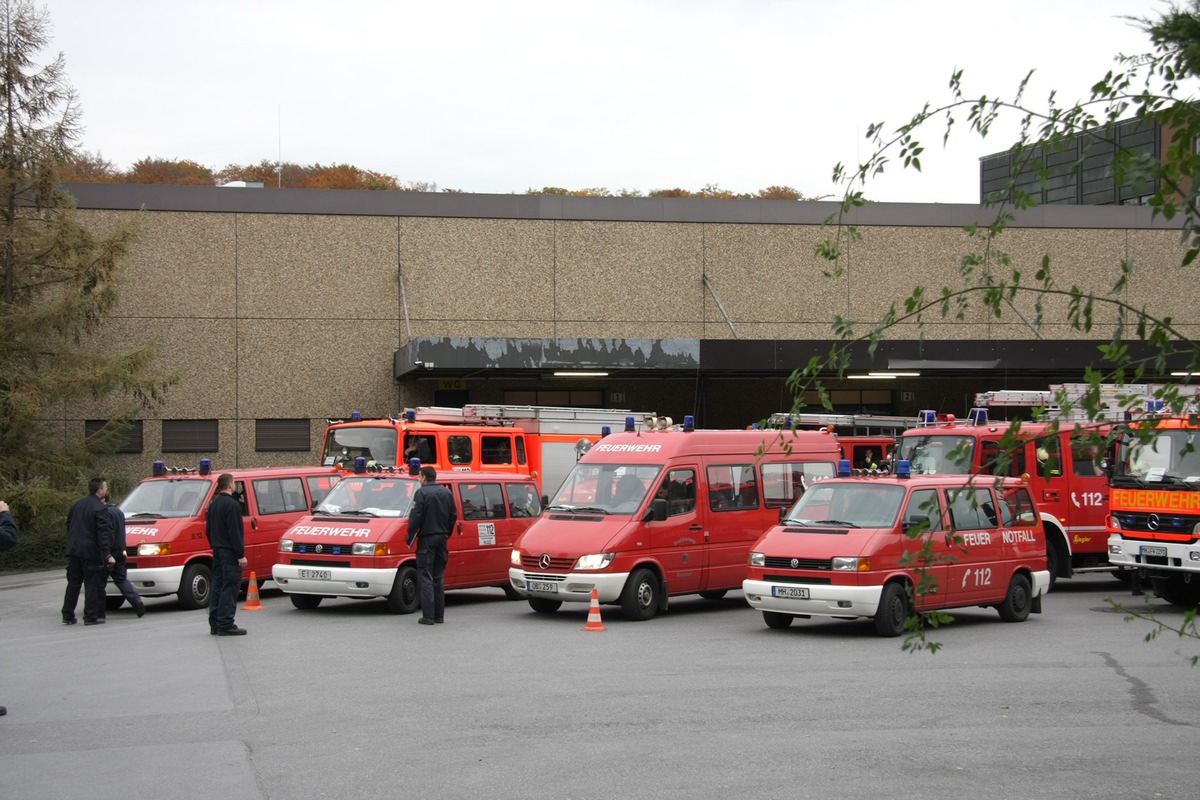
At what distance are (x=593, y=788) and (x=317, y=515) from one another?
10.9 m

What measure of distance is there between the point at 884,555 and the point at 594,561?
3527 mm

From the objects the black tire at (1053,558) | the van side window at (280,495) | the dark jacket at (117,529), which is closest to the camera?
the dark jacket at (117,529)

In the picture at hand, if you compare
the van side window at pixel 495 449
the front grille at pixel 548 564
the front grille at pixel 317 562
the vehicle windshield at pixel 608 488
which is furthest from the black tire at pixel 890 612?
the van side window at pixel 495 449

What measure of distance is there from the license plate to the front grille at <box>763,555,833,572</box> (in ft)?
19.2

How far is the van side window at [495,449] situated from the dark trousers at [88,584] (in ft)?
26.6

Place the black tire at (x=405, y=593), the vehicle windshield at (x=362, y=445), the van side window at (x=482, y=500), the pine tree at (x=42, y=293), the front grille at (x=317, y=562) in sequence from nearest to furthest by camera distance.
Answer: the front grille at (x=317, y=562)
the black tire at (x=405, y=593)
the van side window at (x=482, y=500)
the vehicle windshield at (x=362, y=445)
the pine tree at (x=42, y=293)

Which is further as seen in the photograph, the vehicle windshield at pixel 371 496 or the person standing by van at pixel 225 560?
the vehicle windshield at pixel 371 496

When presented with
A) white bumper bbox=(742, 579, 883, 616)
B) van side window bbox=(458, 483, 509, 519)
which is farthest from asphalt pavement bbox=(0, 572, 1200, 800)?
van side window bbox=(458, 483, 509, 519)

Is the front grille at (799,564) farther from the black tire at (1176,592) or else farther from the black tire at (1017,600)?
the black tire at (1176,592)

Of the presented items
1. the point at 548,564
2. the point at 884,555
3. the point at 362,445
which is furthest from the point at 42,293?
the point at 884,555

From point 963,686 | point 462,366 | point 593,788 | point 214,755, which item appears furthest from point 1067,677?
point 462,366

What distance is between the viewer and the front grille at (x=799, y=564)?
14328mm

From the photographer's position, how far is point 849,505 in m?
15.3

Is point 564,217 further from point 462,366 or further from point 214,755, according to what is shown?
point 214,755
